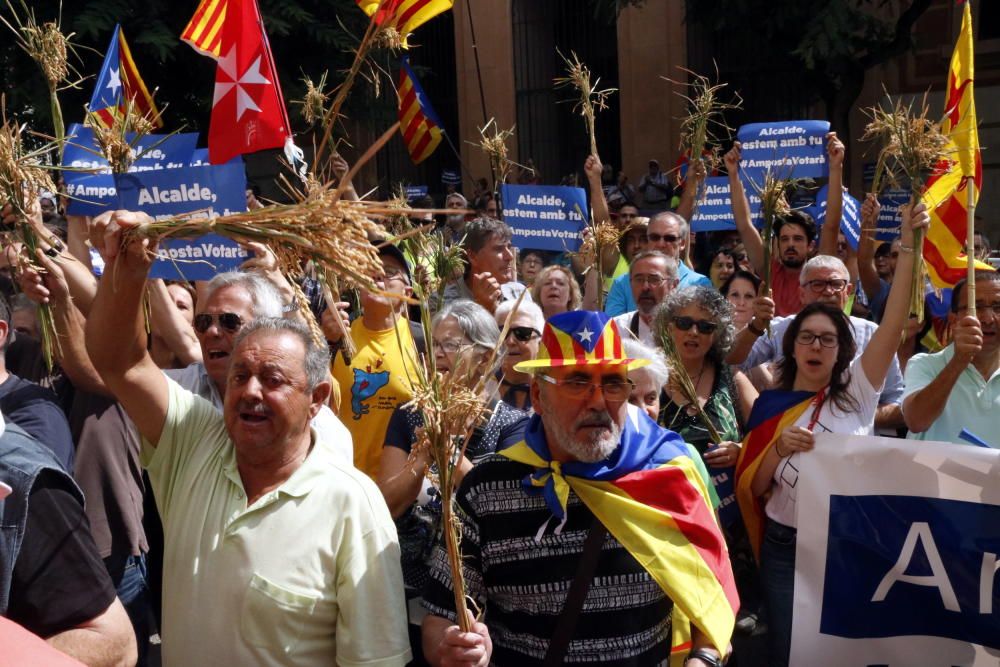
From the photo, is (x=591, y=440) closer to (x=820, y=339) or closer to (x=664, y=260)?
(x=820, y=339)

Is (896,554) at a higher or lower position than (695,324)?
lower

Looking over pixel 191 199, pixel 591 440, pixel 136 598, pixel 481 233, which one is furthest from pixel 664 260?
pixel 136 598

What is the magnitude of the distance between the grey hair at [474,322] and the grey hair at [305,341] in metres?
1.26

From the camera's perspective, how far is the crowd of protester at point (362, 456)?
9.34 ft

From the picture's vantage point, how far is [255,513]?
2.94 meters

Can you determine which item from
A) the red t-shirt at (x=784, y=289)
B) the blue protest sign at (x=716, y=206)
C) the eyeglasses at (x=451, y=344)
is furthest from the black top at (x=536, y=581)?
the blue protest sign at (x=716, y=206)

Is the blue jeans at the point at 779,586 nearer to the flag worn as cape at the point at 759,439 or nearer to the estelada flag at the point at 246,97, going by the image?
the flag worn as cape at the point at 759,439

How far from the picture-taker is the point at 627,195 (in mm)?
15398

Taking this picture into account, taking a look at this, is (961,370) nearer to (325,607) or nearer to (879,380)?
(879,380)

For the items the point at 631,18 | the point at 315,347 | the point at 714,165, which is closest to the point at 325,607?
the point at 315,347

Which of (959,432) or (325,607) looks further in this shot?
(959,432)

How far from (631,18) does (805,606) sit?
15932mm

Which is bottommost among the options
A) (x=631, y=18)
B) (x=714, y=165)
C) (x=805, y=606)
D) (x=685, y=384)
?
(x=805, y=606)

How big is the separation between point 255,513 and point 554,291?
13.1ft
